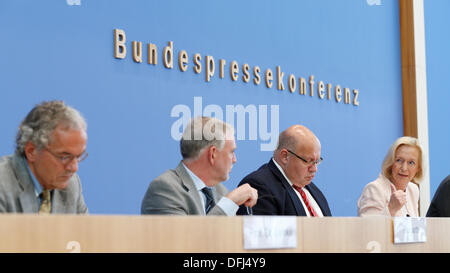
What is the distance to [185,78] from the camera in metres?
4.12

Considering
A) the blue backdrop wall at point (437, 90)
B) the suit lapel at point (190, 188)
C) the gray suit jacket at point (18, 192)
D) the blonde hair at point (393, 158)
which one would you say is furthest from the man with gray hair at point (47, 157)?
the blue backdrop wall at point (437, 90)

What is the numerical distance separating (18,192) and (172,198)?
672 mm

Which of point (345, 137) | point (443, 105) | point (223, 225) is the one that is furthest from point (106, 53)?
point (443, 105)

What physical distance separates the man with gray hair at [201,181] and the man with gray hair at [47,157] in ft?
1.31

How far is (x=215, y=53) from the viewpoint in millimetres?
4398

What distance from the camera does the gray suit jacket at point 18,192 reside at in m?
2.05

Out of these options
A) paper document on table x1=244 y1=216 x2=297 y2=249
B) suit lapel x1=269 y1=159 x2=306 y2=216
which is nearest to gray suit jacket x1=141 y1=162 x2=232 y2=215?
suit lapel x1=269 y1=159 x2=306 y2=216

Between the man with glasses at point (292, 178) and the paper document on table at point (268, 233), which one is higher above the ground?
the man with glasses at point (292, 178)

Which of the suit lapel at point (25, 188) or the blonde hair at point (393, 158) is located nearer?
the suit lapel at point (25, 188)

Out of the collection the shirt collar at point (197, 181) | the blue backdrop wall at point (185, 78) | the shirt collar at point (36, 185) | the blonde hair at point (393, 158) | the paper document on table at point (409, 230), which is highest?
the blue backdrop wall at point (185, 78)

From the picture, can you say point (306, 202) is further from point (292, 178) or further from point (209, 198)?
point (209, 198)

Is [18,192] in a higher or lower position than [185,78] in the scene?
lower

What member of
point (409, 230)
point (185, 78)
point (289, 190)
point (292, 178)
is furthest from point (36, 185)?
point (185, 78)

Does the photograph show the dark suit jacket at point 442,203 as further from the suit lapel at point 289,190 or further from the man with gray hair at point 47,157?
the man with gray hair at point 47,157
